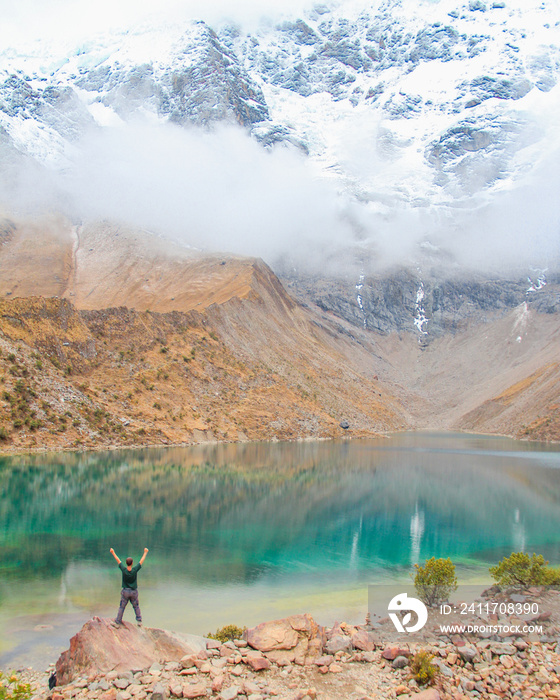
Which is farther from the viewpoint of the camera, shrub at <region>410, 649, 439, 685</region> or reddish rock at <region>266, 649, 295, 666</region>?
reddish rock at <region>266, 649, 295, 666</region>

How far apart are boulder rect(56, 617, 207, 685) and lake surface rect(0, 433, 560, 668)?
2311mm

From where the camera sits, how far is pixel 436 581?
58.9 feet

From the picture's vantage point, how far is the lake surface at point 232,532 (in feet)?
60.0

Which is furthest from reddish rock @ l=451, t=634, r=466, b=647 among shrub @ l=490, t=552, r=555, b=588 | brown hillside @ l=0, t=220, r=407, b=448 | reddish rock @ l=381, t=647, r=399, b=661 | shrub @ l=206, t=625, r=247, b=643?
brown hillside @ l=0, t=220, r=407, b=448

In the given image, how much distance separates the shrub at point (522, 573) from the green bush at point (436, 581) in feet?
9.34

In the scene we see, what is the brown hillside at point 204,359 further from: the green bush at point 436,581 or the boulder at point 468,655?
the boulder at point 468,655

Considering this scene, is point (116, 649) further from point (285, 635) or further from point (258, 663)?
point (285, 635)

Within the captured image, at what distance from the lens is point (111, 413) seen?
66688 millimetres

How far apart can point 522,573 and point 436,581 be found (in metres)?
3.93

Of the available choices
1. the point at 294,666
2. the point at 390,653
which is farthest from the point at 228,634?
the point at 390,653

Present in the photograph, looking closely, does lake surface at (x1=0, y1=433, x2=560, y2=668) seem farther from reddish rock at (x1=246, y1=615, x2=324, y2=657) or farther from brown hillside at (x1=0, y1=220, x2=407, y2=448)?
brown hillside at (x1=0, y1=220, x2=407, y2=448)

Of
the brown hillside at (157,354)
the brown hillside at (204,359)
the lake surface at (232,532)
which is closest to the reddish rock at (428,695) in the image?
the lake surface at (232,532)

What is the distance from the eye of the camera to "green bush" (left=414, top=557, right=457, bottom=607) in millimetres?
17938

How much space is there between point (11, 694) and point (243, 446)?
62.8 metres
